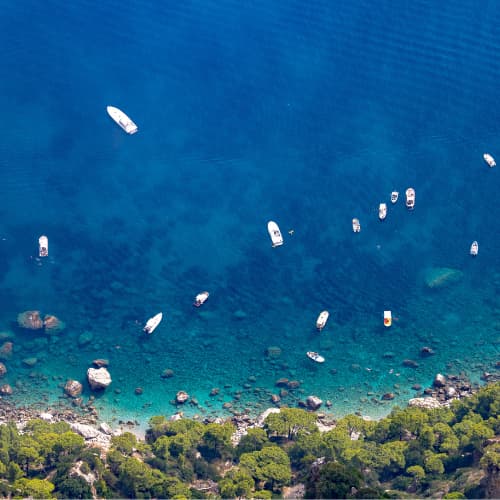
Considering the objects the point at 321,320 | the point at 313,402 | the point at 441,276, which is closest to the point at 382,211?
the point at 441,276

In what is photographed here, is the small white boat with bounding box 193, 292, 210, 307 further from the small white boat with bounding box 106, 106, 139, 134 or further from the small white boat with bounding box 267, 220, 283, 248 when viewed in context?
the small white boat with bounding box 106, 106, 139, 134

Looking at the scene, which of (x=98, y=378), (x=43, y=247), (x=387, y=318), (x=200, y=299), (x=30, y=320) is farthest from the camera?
(x=43, y=247)

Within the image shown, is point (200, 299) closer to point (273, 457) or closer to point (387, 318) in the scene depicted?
point (387, 318)

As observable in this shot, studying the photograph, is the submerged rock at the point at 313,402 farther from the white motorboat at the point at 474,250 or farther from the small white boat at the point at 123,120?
the small white boat at the point at 123,120

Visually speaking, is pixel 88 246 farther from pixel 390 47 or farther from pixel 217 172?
pixel 390 47

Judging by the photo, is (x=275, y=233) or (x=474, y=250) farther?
(x=474, y=250)

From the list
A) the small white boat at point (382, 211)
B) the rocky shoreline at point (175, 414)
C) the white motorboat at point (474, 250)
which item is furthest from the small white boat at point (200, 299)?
the white motorboat at point (474, 250)

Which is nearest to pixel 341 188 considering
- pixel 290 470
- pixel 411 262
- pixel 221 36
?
pixel 411 262
